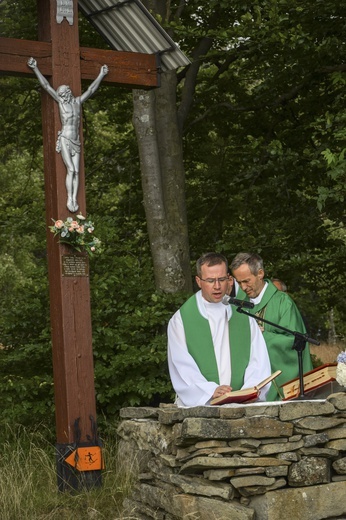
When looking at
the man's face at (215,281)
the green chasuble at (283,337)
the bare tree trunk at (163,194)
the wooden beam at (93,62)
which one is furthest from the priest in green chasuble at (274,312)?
the bare tree trunk at (163,194)

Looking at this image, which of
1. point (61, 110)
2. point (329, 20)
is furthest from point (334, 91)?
point (61, 110)

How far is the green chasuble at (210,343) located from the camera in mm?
7598

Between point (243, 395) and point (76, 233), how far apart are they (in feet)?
6.33

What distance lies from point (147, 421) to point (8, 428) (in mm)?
3057

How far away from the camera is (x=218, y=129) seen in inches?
611

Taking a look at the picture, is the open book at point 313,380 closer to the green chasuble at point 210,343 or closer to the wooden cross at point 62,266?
the green chasuble at point 210,343

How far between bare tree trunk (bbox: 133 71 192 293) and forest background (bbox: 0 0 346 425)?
14mm

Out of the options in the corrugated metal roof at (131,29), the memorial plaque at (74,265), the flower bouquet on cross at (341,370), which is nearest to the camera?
the flower bouquet on cross at (341,370)

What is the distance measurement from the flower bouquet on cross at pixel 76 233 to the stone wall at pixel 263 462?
170 centimetres

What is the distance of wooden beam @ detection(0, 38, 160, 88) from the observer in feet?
26.3

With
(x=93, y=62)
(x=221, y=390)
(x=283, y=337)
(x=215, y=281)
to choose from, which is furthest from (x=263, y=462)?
(x=93, y=62)

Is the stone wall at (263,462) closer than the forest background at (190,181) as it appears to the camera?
Yes

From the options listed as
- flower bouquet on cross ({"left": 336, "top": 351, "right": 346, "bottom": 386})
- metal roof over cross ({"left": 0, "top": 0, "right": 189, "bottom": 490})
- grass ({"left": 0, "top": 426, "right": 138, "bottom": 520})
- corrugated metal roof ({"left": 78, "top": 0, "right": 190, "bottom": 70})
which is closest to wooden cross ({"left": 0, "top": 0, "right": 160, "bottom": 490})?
metal roof over cross ({"left": 0, "top": 0, "right": 189, "bottom": 490})

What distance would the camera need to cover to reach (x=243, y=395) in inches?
267
